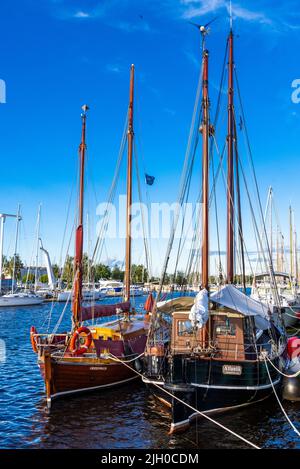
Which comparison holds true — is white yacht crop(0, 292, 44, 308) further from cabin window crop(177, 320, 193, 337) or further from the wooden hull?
cabin window crop(177, 320, 193, 337)

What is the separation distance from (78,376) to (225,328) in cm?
784

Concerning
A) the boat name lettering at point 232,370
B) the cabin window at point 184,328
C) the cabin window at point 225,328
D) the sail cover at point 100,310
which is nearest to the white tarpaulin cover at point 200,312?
the cabin window at point 225,328

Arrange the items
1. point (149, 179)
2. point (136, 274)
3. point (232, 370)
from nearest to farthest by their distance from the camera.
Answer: point (232, 370) < point (149, 179) < point (136, 274)

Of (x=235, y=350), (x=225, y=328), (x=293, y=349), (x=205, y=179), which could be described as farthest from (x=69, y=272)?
(x=235, y=350)

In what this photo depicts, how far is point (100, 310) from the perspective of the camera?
26703 millimetres

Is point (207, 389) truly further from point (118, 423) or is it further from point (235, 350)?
point (118, 423)

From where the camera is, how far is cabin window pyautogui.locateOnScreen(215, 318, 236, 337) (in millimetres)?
19636

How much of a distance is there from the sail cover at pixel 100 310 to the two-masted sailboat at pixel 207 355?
208 inches

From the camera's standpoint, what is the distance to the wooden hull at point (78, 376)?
20703 mm

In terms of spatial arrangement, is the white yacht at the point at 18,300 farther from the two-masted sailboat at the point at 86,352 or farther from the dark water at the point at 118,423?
the dark water at the point at 118,423

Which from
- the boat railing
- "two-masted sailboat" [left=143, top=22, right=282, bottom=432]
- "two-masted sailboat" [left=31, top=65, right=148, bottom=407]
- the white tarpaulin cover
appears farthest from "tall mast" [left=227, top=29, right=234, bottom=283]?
the white tarpaulin cover

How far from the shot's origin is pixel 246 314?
19.6 m
